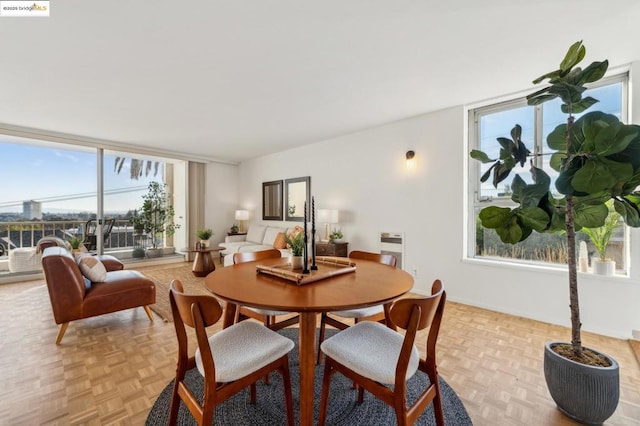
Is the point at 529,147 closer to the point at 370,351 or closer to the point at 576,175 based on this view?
the point at 576,175

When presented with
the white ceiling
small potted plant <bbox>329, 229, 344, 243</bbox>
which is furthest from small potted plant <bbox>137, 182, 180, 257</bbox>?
small potted plant <bbox>329, 229, 344, 243</bbox>

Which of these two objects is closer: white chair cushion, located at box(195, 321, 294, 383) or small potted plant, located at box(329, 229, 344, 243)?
white chair cushion, located at box(195, 321, 294, 383)

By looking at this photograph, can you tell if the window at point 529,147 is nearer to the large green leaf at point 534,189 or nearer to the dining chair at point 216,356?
the large green leaf at point 534,189

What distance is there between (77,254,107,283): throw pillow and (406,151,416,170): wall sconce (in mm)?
3861

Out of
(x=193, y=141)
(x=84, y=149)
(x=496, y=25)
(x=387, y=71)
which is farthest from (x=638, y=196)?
(x=84, y=149)

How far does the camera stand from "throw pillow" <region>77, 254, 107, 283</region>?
2.54 metres

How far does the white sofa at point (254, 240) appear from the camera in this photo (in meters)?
5.27

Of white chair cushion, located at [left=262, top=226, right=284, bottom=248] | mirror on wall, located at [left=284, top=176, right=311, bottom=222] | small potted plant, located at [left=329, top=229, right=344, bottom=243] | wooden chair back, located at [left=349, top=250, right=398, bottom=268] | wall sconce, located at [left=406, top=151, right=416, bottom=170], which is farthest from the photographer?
white chair cushion, located at [left=262, top=226, right=284, bottom=248]

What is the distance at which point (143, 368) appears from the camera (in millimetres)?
1949

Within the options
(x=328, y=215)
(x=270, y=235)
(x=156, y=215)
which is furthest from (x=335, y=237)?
(x=156, y=215)

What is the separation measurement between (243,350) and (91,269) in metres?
2.28

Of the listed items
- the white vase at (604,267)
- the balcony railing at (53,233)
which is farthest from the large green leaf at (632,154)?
the balcony railing at (53,233)

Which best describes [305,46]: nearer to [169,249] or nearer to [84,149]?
[84,149]

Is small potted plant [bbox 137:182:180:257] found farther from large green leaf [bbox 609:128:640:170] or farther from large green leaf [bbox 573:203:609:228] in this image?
large green leaf [bbox 609:128:640:170]
